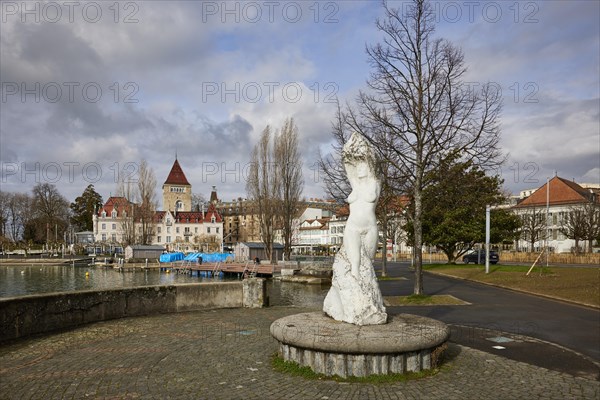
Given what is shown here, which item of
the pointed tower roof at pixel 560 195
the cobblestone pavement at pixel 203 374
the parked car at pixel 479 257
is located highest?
the pointed tower roof at pixel 560 195

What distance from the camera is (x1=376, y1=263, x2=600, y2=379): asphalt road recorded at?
26.4 ft

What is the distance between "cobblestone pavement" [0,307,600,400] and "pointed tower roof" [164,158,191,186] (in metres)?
114

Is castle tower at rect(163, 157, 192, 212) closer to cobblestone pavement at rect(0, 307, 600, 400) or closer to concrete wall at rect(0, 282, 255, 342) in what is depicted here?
concrete wall at rect(0, 282, 255, 342)

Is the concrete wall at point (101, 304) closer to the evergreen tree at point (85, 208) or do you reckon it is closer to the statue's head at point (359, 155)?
the statue's head at point (359, 155)

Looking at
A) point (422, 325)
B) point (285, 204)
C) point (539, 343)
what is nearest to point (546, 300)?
point (539, 343)

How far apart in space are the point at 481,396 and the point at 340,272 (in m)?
2.81

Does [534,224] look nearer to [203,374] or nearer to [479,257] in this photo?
[479,257]

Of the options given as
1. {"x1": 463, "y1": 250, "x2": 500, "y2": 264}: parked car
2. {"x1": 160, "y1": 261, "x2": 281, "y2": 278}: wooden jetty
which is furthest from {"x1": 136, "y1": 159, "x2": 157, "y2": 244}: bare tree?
{"x1": 463, "y1": 250, "x2": 500, "y2": 264}: parked car

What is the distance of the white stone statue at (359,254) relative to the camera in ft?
24.3

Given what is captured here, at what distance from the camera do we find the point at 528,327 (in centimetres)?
1119

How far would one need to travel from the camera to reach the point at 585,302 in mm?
15016

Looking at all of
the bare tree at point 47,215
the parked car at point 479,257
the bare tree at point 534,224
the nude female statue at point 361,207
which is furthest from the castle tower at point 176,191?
the nude female statue at point 361,207

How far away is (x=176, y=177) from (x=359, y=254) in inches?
4681

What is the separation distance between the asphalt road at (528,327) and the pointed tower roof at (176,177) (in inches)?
4331
